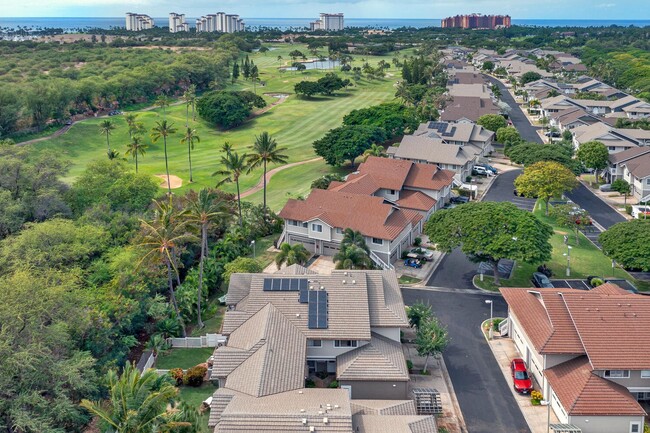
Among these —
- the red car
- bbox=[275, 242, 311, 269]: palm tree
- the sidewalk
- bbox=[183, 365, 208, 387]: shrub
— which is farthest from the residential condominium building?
the red car

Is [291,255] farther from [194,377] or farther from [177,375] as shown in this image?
[177,375]

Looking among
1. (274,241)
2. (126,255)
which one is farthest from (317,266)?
(126,255)

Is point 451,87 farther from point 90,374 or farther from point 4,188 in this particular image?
point 90,374

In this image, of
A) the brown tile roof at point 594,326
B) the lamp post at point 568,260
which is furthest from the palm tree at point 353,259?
the lamp post at point 568,260

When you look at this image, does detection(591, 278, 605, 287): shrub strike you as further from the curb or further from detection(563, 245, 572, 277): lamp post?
the curb

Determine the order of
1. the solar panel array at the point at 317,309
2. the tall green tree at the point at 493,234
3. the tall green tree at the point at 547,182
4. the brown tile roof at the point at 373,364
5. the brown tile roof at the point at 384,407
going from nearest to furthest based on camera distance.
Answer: the brown tile roof at the point at 384,407, the brown tile roof at the point at 373,364, the solar panel array at the point at 317,309, the tall green tree at the point at 493,234, the tall green tree at the point at 547,182

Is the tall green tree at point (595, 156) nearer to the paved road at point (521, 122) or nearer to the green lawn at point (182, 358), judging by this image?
the paved road at point (521, 122)
